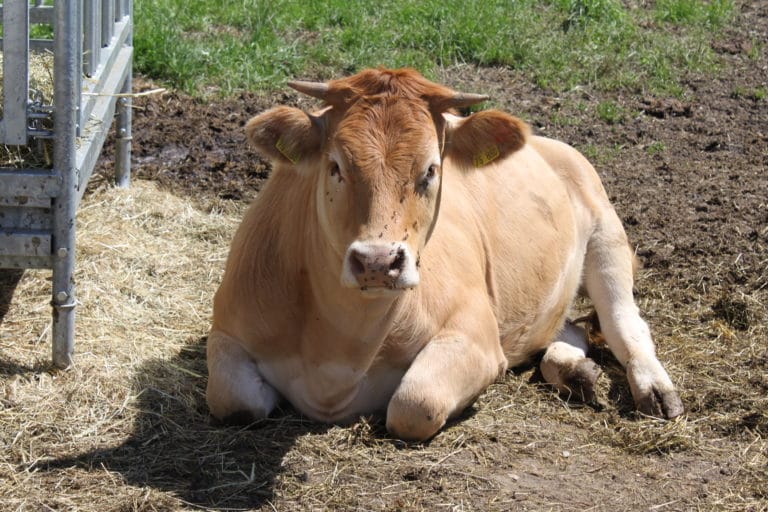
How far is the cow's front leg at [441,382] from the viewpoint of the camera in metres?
5.17

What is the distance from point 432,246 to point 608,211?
1.94m

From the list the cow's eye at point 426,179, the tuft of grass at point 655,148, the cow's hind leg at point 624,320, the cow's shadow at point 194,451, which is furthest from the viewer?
the tuft of grass at point 655,148

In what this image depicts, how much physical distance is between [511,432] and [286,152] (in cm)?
169

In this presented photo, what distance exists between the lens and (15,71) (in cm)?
528

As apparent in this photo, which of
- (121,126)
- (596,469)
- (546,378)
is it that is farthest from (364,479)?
(121,126)

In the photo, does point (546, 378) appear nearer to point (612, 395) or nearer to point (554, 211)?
point (612, 395)

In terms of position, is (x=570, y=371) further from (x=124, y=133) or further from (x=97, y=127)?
(x=124, y=133)

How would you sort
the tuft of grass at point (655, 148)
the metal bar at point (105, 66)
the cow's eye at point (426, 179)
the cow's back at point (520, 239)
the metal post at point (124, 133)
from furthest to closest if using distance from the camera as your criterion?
1. the tuft of grass at point (655, 148)
2. the metal post at point (124, 133)
3. the cow's back at point (520, 239)
4. the metal bar at point (105, 66)
5. the cow's eye at point (426, 179)

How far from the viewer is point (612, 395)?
625 cm

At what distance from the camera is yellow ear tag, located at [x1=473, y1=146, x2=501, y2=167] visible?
211 inches

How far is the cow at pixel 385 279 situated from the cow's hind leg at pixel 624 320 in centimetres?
2

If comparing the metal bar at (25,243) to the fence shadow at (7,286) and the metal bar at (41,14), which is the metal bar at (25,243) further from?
the metal bar at (41,14)

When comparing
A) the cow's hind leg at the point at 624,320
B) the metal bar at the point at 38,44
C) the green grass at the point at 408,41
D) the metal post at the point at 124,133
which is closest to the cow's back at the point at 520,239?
the cow's hind leg at the point at 624,320

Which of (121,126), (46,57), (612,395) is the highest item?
(46,57)
